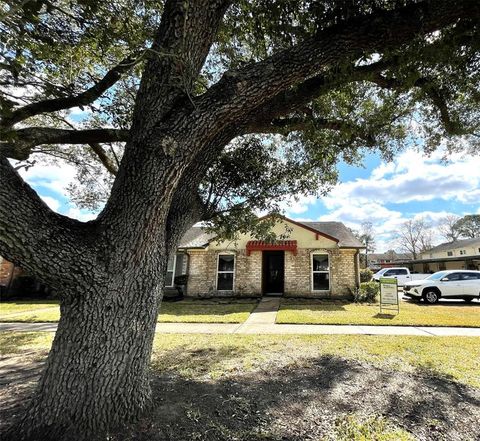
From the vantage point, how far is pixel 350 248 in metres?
14.3

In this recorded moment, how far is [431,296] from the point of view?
46.1 ft

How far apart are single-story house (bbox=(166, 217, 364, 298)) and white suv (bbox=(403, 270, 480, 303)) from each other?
337 centimetres

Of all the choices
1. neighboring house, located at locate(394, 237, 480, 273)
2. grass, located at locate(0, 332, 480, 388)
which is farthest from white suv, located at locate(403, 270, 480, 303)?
neighboring house, located at locate(394, 237, 480, 273)

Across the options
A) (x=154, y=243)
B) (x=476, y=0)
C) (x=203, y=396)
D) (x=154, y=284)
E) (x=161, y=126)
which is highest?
(x=476, y=0)

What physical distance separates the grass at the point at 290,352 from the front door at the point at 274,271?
10247 millimetres

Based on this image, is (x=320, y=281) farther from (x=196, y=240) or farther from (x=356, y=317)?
(x=196, y=240)

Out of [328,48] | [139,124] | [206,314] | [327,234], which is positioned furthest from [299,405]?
[327,234]

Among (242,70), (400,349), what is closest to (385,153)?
(400,349)

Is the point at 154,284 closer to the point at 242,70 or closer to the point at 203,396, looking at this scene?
the point at 203,396

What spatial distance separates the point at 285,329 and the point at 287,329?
53 millimetres

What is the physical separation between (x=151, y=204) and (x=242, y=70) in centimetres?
155

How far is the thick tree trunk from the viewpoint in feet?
8.11

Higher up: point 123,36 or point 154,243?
point 123,36

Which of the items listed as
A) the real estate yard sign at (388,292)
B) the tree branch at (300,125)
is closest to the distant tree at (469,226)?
the real estate yard sign at (388,292)
